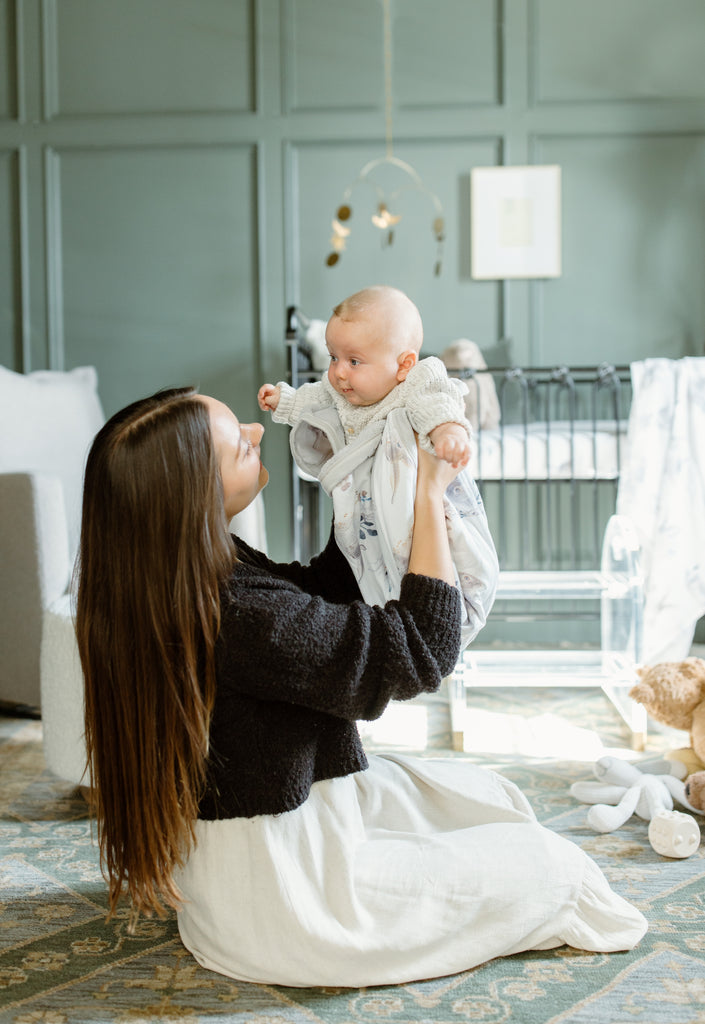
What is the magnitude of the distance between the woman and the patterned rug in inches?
1.2

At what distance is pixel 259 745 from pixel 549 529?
2.09m

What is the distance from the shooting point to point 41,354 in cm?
364

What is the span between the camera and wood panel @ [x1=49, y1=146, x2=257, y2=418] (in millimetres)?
3529

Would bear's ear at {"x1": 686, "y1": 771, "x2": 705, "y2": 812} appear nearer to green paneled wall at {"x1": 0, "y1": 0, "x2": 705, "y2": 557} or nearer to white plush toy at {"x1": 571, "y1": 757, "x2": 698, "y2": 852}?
white plush toy at {"x1": 571, "y1": 757, "x2": 698, "y2": 852}

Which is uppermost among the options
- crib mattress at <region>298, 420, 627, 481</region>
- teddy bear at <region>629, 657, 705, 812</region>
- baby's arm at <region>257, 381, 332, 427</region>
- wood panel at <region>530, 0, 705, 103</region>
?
wood panel at <region>530, 0, 705, 103</region>

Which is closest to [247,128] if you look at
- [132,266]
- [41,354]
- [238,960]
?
[132,266]

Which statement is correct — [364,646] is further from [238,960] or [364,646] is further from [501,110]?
[501,110]

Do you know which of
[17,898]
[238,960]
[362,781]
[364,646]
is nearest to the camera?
[364,646]

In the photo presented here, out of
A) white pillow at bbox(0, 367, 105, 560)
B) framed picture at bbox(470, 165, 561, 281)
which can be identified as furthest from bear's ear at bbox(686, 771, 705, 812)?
framed picture at bbox(470, 165, 561, 281)

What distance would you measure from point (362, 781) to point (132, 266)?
2.74 metres

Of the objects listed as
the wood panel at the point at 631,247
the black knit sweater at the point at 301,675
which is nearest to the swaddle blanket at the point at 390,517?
the black knit sweater at the point at 301,675

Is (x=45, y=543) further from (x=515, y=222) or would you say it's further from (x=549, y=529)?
(x=515, y=222)

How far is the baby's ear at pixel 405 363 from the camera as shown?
127 cm

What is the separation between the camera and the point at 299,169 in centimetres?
350
